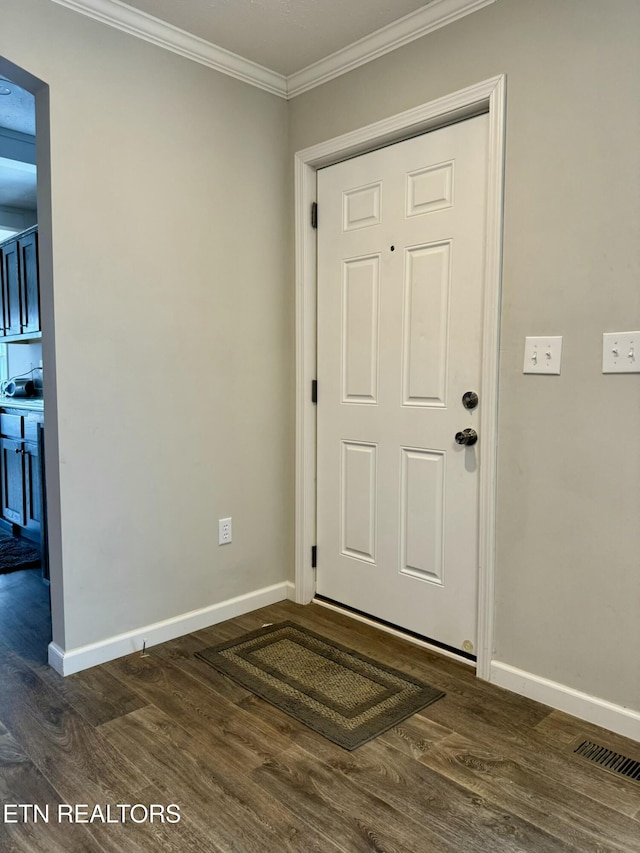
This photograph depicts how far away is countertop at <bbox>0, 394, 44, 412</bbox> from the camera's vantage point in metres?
3.62

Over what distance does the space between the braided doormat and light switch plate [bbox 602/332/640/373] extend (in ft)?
4.05

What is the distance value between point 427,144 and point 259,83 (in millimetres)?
888

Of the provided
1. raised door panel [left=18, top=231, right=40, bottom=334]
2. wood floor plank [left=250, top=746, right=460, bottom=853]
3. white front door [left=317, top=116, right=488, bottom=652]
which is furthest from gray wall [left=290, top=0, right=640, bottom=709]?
raised door panel [left=18, top=231, right=40, bottom=334]

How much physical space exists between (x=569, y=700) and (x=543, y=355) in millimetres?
1125

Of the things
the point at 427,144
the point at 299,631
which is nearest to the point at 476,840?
the point at 299,631

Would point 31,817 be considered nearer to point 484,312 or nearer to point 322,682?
point 322,682

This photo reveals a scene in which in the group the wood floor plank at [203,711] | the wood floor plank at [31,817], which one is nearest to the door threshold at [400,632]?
the wood floor plank at [203,711]

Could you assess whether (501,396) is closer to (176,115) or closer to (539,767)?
(539,767)

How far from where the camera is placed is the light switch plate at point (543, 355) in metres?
1.94

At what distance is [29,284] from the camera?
381 cm

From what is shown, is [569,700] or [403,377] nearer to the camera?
[569,700]

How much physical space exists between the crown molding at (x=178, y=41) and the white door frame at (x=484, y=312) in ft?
1.14

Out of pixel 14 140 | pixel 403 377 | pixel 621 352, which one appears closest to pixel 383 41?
pixel 403 377

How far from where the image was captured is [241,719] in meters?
1.95
